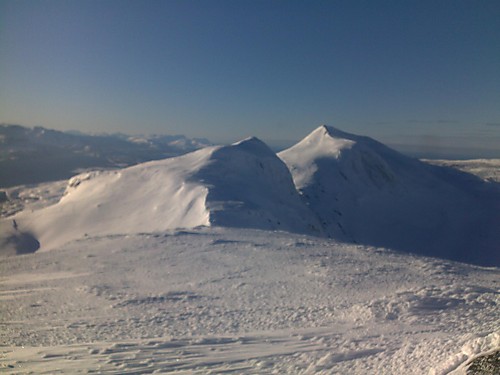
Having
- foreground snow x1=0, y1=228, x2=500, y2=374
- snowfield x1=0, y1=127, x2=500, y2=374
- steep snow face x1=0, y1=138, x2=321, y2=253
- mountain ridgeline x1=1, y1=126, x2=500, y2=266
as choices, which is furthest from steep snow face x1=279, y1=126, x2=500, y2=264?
foreground snow x1=0, y1=228, x2=500, y2=374

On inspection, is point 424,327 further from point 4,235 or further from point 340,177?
point 340,177

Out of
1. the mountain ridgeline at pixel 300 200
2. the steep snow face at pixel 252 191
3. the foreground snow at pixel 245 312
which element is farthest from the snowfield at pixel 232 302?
the mountain ridgeline at pixel 300 200

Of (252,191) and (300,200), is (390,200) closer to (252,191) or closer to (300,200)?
(300,200)

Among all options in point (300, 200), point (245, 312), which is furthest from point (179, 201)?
point (245, 312)

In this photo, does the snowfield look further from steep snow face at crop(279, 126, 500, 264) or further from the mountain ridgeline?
steep snow face at crop(279, 126, 500, 264)

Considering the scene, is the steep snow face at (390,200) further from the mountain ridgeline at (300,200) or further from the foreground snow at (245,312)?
the foreground snow at (245,312)
